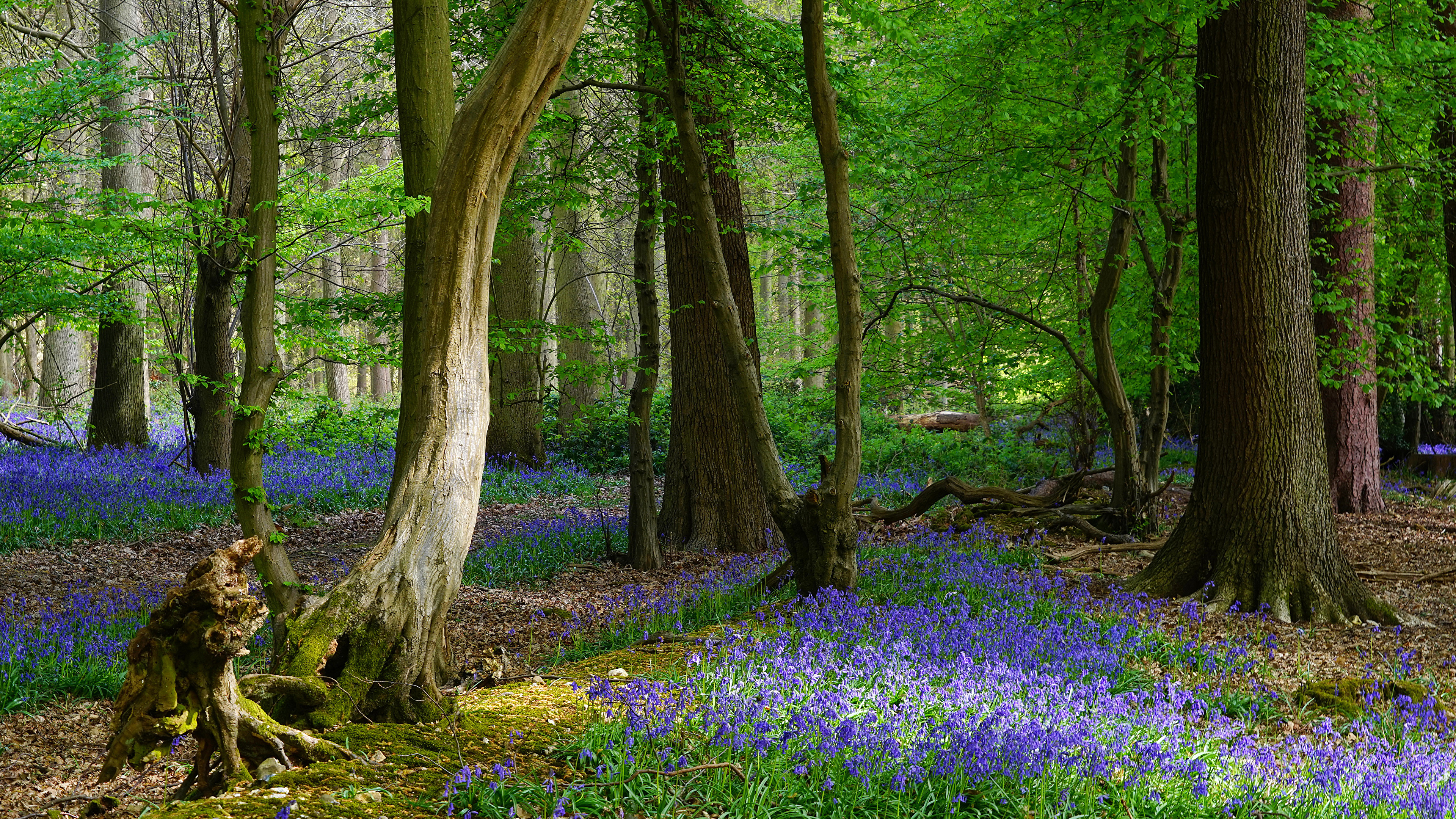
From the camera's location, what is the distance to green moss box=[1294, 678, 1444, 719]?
14.8 feet

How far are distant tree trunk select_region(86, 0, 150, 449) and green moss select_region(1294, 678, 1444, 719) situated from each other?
1287cm

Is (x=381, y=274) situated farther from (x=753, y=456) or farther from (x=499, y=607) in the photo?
(x=753, y=456)

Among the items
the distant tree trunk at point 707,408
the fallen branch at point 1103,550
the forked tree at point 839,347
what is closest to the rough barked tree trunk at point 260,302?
the forked tree at point 839,347

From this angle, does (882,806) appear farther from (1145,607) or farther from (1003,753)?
(1145,607)

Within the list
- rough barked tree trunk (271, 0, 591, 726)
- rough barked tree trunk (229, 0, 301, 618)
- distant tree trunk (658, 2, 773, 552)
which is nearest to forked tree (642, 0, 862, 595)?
rough barked tree trunk (271, 0, 591, 726)

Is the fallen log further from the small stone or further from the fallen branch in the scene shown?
the small stone

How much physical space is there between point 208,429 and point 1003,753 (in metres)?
12.3

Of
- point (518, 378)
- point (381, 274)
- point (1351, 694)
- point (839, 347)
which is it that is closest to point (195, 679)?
point (839, 347)

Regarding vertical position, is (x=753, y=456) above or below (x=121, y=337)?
below

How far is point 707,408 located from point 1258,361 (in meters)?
4.71

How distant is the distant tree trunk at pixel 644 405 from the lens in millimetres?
8102

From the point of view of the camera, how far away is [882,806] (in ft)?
9.56

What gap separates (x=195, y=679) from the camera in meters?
2.63

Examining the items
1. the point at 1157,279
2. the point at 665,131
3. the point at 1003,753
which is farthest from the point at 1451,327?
the point at 1003,753
